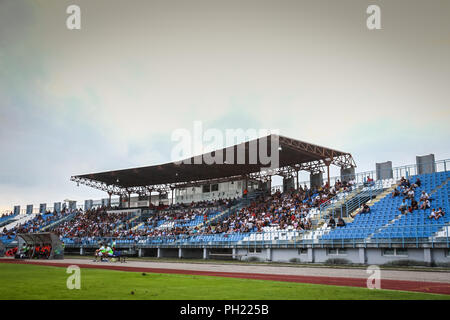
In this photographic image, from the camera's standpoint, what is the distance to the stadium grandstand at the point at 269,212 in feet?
87.9

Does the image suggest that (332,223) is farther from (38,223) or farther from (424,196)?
(38,223)

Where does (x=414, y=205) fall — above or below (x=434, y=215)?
above

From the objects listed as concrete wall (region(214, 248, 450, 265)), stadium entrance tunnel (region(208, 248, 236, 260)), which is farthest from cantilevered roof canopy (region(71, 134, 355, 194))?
concrete wall (region(214, 248, 450, 265))

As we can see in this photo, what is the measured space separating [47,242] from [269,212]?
2094cm

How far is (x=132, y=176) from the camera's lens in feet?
182

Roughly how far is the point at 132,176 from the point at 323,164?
27.2m

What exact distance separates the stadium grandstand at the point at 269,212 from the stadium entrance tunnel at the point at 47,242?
1032 cm

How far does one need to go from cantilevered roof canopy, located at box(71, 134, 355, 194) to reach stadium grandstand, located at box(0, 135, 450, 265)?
0.14 m

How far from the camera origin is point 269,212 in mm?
38906

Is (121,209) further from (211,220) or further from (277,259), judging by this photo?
(277,259)

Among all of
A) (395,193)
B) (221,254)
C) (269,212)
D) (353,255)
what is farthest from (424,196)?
(221,254)

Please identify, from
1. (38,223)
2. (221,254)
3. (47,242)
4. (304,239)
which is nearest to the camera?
(304,239)

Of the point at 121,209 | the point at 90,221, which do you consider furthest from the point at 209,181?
the point at 90,221

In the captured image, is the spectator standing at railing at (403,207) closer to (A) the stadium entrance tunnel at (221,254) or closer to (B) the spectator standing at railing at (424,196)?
(B) the spectator standing at railing at (424,196)
